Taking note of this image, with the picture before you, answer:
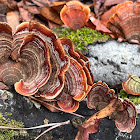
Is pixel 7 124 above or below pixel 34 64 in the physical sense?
below

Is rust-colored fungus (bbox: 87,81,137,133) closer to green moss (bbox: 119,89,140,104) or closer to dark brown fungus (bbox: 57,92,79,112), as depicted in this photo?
dark brown fungus (bbox: 57,92,79,112)

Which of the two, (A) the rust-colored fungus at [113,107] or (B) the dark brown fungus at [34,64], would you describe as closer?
(B) the dark brown fungus at [34,64]

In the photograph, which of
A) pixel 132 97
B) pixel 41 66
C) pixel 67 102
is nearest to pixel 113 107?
pixel 67 102

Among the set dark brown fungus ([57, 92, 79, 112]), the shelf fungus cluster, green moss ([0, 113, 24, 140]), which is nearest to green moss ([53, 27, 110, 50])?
the shelf fungus cluster

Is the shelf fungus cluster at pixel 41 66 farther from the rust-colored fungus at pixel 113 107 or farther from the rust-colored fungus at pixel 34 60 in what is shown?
the rust-colored fungus at pixel 113 107

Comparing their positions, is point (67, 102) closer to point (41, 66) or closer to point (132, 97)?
point (41, 66)

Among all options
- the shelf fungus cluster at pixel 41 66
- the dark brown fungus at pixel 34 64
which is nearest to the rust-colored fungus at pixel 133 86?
the shelf fungus cluster at pixel 41 66

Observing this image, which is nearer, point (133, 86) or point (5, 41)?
point (5, 41)
